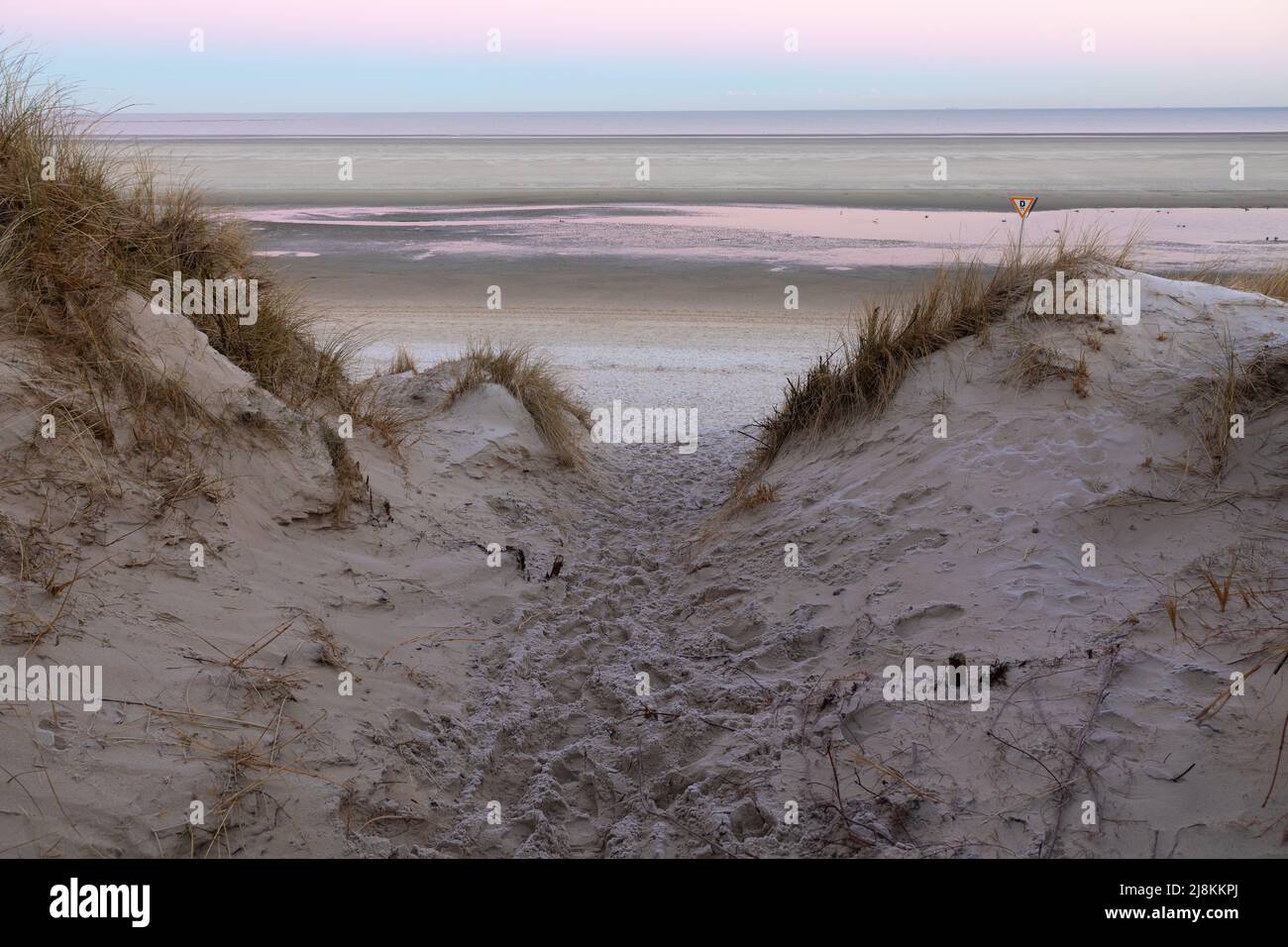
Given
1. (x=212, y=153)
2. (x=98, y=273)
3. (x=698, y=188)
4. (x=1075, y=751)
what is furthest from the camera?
(x=212, y=153)

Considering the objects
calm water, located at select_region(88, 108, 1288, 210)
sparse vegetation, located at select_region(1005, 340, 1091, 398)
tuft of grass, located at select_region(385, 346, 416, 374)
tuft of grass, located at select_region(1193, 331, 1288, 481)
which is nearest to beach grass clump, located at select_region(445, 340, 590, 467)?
tuft of grass, located at select_region(385, 346, 416, 374)

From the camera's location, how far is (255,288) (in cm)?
582

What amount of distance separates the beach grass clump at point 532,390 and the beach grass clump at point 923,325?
1.72 meters

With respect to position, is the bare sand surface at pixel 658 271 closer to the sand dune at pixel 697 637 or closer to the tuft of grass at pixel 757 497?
the tuft of grass at pixel 757 497

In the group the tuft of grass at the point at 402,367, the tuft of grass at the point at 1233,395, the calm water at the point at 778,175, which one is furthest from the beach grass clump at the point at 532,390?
the calm water at the point at 778,175

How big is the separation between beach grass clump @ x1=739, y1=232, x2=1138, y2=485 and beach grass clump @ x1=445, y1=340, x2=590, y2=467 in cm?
172

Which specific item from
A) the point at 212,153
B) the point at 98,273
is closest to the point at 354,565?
the point at 98,273

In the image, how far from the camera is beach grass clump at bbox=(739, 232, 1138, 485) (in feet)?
19.4

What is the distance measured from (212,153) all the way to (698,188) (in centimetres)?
4316

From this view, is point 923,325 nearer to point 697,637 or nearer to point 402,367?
point 697,637

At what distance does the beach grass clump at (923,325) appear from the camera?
5.90 meters
